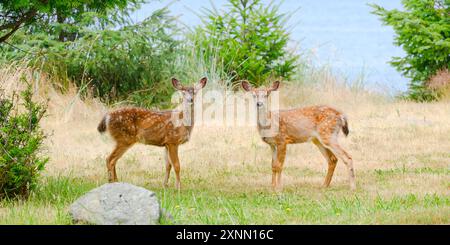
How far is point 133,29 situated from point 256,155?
627 centimetres

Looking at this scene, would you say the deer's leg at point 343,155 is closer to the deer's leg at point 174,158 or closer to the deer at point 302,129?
the deer at point 302,129

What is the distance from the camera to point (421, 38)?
1881 cm

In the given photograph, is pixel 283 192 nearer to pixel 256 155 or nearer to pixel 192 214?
pixel 192 214

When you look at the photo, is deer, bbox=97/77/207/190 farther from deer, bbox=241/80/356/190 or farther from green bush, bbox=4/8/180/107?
green bush, bbox=4/8/180/107

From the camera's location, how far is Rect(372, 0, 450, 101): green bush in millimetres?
19000

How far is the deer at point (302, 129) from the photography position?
32.6ft

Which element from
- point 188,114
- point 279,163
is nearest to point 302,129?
point 279,163

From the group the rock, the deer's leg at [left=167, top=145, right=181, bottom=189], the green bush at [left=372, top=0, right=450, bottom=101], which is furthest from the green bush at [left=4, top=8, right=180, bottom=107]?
the rock

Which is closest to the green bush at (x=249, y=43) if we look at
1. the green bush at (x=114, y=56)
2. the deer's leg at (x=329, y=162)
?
the green bush at (x=114, y=56)

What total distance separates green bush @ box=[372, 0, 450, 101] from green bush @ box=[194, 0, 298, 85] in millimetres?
2745

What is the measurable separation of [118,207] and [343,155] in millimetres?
3891

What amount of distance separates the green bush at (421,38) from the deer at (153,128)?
1027 cm

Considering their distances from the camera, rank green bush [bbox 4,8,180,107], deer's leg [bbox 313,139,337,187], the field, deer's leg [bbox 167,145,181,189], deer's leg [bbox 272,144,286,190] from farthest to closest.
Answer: green bush [bbox 4,8,180,107] → deer's leg [bbox 313,139,337,187] → deer's leg [bbox 167,145,181,189] → deer's leg [bbox 272,144,286,190] → the field
